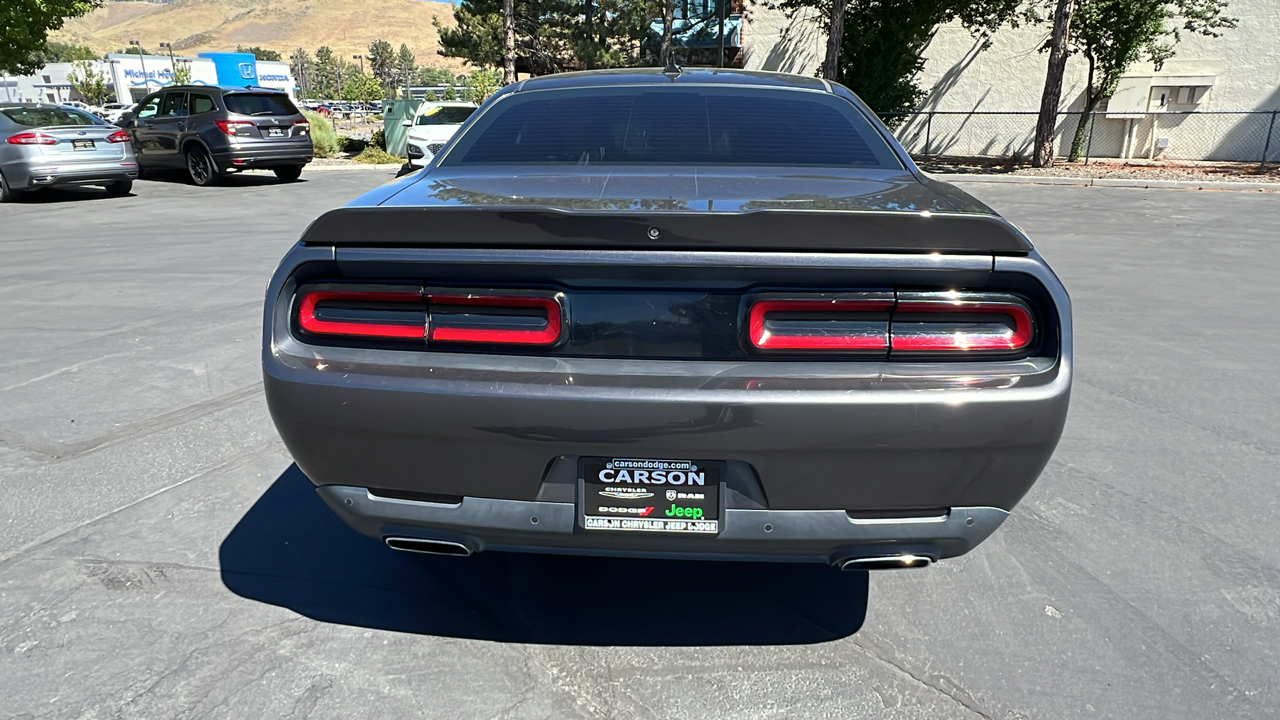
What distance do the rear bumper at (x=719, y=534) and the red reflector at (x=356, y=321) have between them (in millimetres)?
422

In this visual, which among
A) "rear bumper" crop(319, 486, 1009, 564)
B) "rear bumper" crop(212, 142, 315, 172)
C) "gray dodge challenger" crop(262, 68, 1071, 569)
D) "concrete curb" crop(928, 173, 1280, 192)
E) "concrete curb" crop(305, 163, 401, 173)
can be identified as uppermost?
"gray dodge challenger" crop(262, 68, 1071, 569)

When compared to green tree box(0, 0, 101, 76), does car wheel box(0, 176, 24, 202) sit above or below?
below

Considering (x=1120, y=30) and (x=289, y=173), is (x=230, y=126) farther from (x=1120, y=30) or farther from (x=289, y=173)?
(x=1120, y=30)

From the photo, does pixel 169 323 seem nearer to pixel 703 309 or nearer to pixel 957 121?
pixel 703 309

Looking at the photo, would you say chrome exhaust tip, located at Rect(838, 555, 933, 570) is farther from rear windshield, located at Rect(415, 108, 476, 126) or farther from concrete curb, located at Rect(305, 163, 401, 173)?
concrete curb, located at Rect(305, 163, 401, 173)

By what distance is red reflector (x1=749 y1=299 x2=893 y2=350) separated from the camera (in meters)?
1.98

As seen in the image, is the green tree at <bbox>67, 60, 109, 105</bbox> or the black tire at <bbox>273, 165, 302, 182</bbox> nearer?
the black tire at <bbox>273, 165, 302, 182</bbox>

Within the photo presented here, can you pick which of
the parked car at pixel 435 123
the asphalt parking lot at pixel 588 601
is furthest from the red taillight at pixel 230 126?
the asphalt parking lot at pixel 588 601

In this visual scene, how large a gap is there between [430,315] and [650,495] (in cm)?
71

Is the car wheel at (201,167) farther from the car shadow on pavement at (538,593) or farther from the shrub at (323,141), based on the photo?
the car shadow on pavement at (538,593)

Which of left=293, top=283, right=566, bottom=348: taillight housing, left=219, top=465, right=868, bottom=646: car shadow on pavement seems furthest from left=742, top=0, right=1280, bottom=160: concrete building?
left=293, top=283, right=566, bottom=348: taillight housing

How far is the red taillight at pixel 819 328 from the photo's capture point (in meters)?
2.00

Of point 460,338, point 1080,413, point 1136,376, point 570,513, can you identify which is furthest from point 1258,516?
point 460,338

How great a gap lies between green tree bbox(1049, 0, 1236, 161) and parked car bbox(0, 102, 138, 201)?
21657 mm
